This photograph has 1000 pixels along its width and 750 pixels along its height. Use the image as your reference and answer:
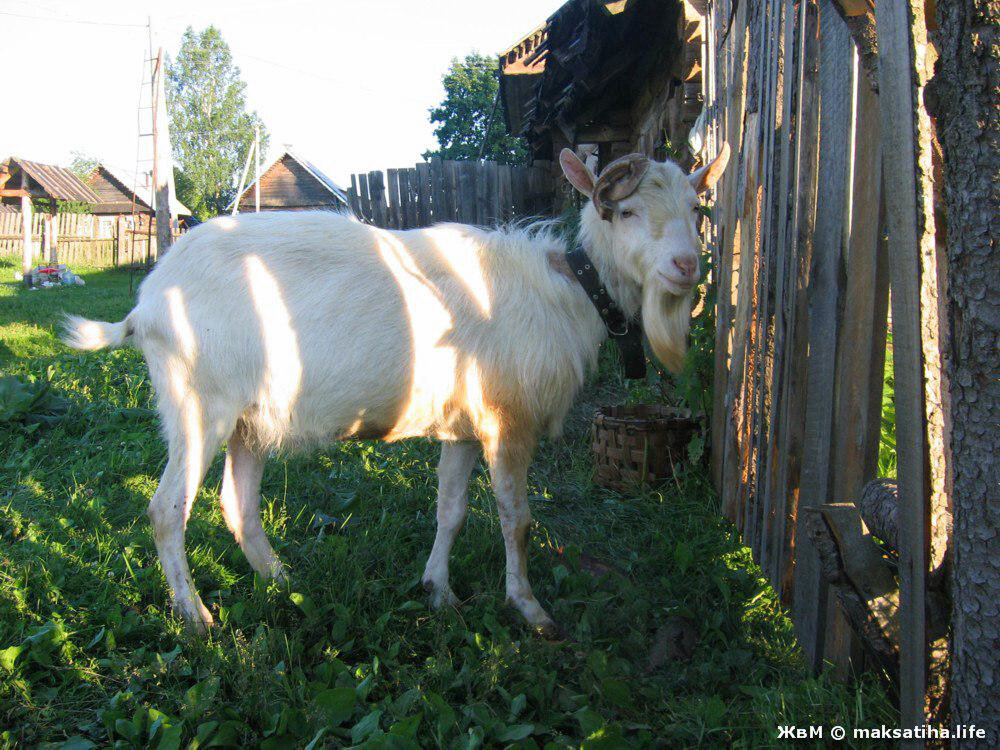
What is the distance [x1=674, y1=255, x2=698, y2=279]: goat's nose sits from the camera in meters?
2.62

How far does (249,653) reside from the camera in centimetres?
228

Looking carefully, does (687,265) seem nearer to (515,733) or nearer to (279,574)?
(515,733)

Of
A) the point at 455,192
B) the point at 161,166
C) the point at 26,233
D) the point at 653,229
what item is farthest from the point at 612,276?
the point at 26,233

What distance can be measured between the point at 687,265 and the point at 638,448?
1466mm

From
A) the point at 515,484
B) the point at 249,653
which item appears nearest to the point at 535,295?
the point at 515,484

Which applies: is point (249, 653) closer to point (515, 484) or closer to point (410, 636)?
point (410, 636)

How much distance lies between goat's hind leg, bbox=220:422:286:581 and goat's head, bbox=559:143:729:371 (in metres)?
1.69

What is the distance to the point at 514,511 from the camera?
2861 millimetres

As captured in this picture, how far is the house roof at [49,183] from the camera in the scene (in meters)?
22.5

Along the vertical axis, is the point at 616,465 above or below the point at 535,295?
below

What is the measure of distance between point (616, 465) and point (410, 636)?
5.85 feet

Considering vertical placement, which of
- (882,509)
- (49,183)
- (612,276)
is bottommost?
(882,509)

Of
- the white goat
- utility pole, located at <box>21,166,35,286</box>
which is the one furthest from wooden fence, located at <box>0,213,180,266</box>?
the white goat

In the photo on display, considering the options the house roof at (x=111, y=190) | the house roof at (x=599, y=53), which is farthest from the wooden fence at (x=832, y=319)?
the house roof at (x=111, y=190)
